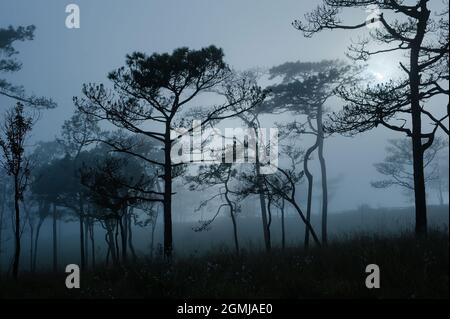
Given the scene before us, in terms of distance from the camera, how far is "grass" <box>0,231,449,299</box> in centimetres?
690

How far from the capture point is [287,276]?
26.7 ft

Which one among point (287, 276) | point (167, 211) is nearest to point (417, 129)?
point (287, 276)

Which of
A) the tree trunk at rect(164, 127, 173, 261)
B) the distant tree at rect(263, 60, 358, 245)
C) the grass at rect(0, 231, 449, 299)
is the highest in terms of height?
the distant tree at rect(263, 60, 358, 245)

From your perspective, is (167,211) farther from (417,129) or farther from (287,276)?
(417,129)

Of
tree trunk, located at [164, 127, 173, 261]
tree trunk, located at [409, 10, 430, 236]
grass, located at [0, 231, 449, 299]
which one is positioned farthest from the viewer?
tree trunk, located at [164, 127, 173, 261]

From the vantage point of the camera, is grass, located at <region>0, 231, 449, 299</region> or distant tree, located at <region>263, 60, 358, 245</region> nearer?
grass, located at <region>0, 231, 449, 299</region>

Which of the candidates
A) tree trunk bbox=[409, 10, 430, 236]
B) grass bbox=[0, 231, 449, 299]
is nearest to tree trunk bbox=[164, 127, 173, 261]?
grass bbox=[0, 231, 449, 299]

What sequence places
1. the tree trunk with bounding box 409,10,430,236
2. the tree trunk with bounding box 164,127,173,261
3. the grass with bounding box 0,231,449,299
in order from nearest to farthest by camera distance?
the grass with bounding box 0,231,449,299
the tree trunk with bounding box 409,10,430,236
the tree trunk with bounding box 164,127,173,261

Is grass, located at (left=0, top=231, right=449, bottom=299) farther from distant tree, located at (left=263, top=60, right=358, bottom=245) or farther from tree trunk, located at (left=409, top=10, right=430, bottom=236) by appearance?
distant tree, located at (left=263, top=60, right=358, bottom=245)

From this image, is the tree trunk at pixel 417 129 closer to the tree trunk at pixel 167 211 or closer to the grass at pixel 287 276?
the grass at pixel 287 276

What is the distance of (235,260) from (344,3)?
Answer: 8551mm

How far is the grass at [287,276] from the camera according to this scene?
22.6 ft

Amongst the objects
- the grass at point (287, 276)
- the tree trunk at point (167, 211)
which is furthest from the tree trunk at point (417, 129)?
the tree trunk at point (167, 211)

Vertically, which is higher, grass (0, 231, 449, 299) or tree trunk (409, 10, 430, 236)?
tree trunk (409, 10, 430, 236)
